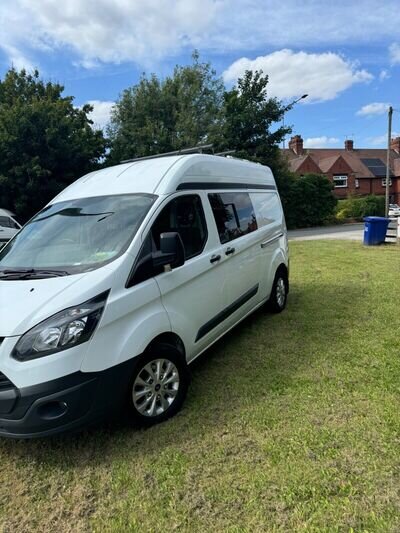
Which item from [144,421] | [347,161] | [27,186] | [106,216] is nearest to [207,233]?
[106,216]

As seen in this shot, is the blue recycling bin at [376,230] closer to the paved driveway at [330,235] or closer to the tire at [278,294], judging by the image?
the paved driveway at [330,235]

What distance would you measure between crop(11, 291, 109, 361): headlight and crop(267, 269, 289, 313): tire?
3.64 m

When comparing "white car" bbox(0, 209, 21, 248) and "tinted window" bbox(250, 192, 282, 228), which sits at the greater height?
"tinted window" bbox(250, 192, 282, 228)

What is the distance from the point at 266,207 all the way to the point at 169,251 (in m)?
3.10

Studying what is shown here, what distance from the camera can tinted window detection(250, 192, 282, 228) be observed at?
5.56 meters

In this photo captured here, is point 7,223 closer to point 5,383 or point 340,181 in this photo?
point 5,383

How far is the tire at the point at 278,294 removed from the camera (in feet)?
19.6

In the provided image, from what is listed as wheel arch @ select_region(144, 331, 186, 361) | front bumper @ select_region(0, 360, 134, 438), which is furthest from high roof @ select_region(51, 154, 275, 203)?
front bumper @ select_region(0, 360, 134, 438)

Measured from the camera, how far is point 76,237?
3.58 m

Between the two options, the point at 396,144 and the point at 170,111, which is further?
the point at 396,144

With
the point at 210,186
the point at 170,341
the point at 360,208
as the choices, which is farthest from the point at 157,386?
the point at 360,208

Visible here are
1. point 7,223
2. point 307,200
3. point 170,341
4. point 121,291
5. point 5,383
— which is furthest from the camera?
point 307,200

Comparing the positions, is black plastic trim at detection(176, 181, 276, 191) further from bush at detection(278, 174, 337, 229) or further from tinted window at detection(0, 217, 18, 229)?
bush at detection(278, 174, 337, 229)

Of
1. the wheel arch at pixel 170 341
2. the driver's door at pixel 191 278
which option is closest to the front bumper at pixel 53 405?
the wheel arch at pixel 170 341
